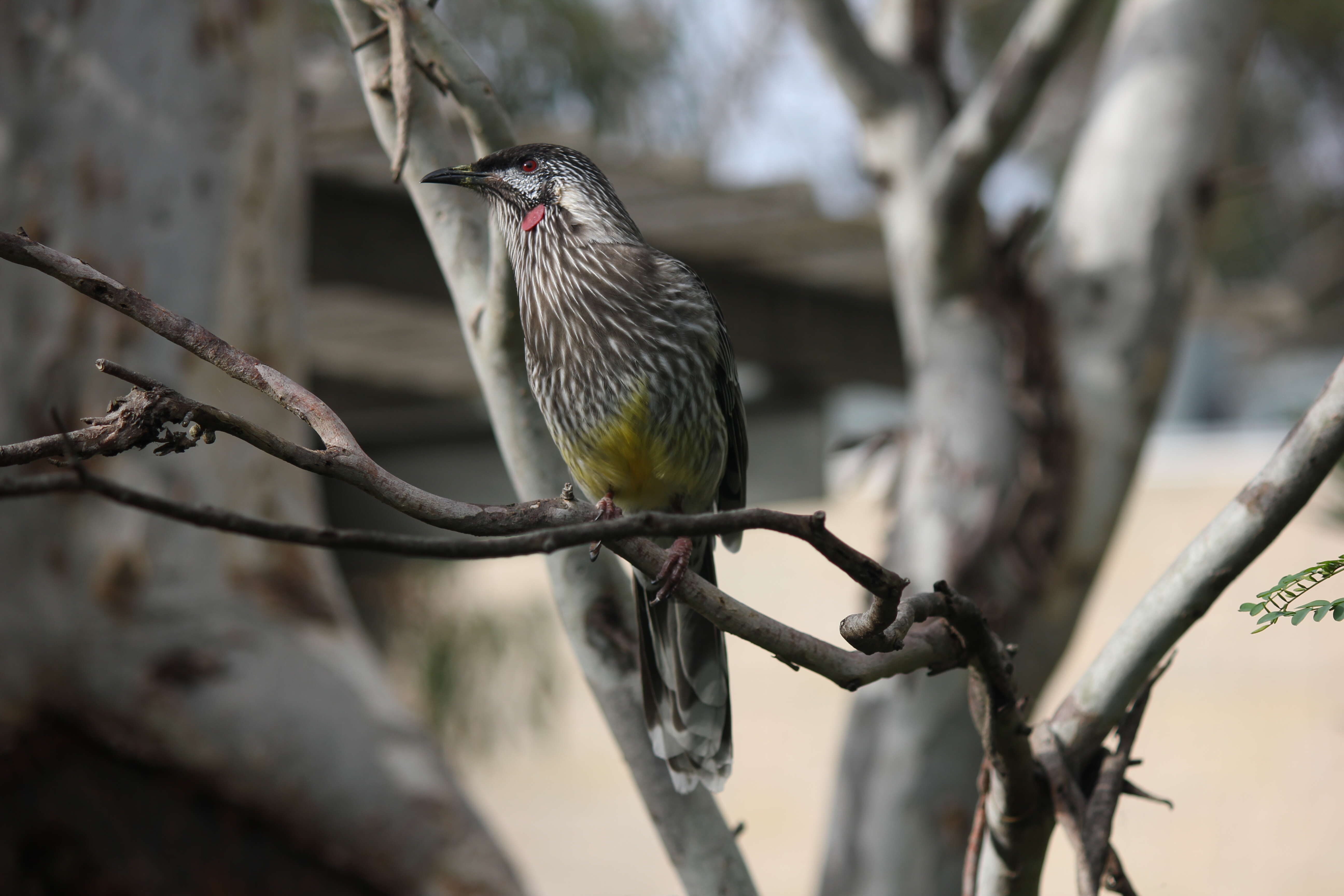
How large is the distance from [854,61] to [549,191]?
5.68 ft

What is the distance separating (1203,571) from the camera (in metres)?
1.47

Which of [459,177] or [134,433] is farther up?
[459,177]

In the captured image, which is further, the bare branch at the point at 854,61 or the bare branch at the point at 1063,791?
the bare branch at the point at 854,61

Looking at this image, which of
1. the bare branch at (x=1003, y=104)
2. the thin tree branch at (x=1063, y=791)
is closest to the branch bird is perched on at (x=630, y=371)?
the thin tree branch at (x=1063, y=791)

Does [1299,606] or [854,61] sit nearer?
[1299,606]

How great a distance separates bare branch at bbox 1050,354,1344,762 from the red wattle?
3.72ft

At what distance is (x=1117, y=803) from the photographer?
5.16 ft

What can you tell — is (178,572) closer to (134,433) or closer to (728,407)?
(728,407)

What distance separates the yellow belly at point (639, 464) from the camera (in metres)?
1.91

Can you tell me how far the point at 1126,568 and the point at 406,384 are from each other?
23.4ft

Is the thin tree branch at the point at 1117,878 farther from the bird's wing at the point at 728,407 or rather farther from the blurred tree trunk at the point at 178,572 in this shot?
the blurred tree trunk at the point at 178,572

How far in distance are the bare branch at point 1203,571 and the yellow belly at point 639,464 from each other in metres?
0.75

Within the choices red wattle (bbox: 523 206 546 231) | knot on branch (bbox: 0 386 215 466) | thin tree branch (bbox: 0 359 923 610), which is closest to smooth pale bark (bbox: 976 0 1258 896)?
red wattle (bbox: 523 206 546 231)

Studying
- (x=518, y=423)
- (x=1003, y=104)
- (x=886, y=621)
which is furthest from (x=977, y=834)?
(x=1003, y=104)
